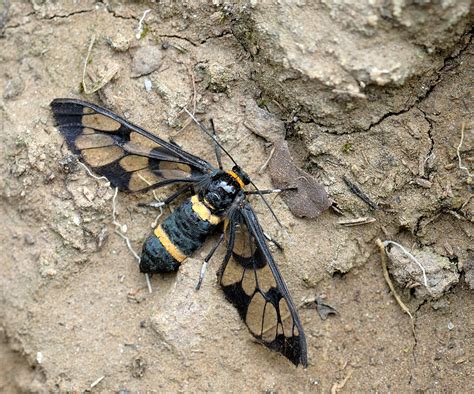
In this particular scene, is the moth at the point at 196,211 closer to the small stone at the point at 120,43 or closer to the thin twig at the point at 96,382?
the small stone at the point at 120,43

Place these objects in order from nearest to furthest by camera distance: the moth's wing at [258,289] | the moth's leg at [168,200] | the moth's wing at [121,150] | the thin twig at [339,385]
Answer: the moth's wing at [258,289]
the thin twig at [339,385]
the moth's wing at [121,150]
the moth's leg at [168,200]

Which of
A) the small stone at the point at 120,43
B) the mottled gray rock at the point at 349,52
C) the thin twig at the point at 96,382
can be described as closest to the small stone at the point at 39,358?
the thin twig at the point at 96,382

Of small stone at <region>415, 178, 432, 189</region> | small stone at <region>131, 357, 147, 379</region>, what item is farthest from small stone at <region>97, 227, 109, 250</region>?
small stone at <region>415, 178, 432, 189</region>

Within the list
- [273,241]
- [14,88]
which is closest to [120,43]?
[14,88]

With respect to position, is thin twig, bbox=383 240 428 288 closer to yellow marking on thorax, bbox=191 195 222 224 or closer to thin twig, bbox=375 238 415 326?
thin twig, bbox=375 238 415 326

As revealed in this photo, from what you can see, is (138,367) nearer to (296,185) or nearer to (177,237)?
(177,237)

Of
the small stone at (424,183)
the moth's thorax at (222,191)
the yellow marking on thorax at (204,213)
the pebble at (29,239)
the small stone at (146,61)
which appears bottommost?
the pebble at (29,239)
